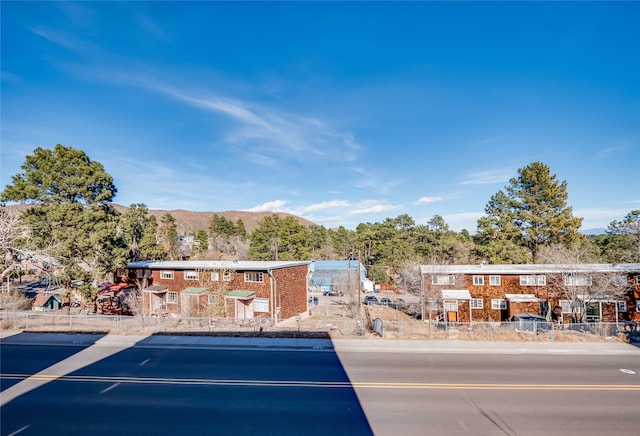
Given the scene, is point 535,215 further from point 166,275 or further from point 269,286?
point 166,275

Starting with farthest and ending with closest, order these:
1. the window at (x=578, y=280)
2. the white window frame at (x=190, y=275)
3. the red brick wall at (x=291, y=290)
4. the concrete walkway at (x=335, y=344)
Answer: the white window frame at (x=190, y=275) → the red brick wall at (x=291, y=290) → the window at (x=578, y=280) → the concrete walkway at (x=335, y=344)

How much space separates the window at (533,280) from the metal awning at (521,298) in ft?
3.76

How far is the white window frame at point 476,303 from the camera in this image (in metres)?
33.1

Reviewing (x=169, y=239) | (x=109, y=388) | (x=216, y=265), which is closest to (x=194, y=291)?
(x=216, y=265)

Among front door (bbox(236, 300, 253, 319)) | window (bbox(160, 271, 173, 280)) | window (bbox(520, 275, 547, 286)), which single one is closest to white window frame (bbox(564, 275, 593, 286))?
window (bbox(520, 275, 547, 286))

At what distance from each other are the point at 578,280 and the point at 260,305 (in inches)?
1150

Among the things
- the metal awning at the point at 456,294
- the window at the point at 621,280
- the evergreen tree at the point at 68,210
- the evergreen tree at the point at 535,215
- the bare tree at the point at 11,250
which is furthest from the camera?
the evergreen tree at the point at 535,215

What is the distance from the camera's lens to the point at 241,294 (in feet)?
99.8

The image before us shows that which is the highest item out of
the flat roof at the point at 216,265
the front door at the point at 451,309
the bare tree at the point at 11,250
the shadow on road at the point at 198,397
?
the bare tree at the point at 11,250

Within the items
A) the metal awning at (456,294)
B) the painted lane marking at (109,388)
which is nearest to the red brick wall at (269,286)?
the metal awning at (456,294)

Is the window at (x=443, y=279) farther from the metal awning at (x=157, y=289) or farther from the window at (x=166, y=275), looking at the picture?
the metal awning at (x=157, y=289)

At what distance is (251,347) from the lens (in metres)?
16.2

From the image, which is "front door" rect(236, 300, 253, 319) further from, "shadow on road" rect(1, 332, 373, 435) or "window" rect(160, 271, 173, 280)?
"shadow on road" rect(1, 332, 373, 435)

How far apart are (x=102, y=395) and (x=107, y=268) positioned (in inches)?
913
